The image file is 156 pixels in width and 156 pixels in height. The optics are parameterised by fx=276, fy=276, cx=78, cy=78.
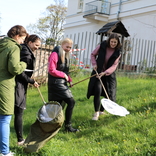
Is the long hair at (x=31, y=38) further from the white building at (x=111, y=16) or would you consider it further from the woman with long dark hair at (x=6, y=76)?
the white building at (x=111, y=16)

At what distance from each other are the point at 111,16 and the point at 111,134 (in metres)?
17.5

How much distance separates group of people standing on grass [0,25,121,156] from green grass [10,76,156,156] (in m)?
0.27

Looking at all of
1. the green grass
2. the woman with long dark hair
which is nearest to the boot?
the green grass

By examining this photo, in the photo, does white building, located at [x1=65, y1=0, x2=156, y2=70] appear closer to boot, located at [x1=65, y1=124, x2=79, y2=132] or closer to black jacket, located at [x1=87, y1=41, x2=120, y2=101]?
black jacket, located at [x1=87, y1=41, x2=120, y2=101]

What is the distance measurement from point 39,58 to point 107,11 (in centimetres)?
1221

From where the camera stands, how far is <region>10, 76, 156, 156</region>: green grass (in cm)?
382

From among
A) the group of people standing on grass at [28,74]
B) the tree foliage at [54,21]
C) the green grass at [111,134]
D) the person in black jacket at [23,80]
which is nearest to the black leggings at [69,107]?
the group of people standing on grass at [28,74]

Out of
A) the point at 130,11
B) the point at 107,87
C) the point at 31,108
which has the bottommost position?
the point at 31,108

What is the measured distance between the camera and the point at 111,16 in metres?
20.9

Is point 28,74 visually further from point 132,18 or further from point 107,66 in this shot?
point 132,18

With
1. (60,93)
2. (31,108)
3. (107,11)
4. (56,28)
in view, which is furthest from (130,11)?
(56,28)

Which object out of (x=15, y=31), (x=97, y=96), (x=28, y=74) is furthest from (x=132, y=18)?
(x=15, y=31)

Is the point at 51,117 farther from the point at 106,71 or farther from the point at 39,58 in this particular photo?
the point at 39,58

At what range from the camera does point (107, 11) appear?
21078 millimetres
